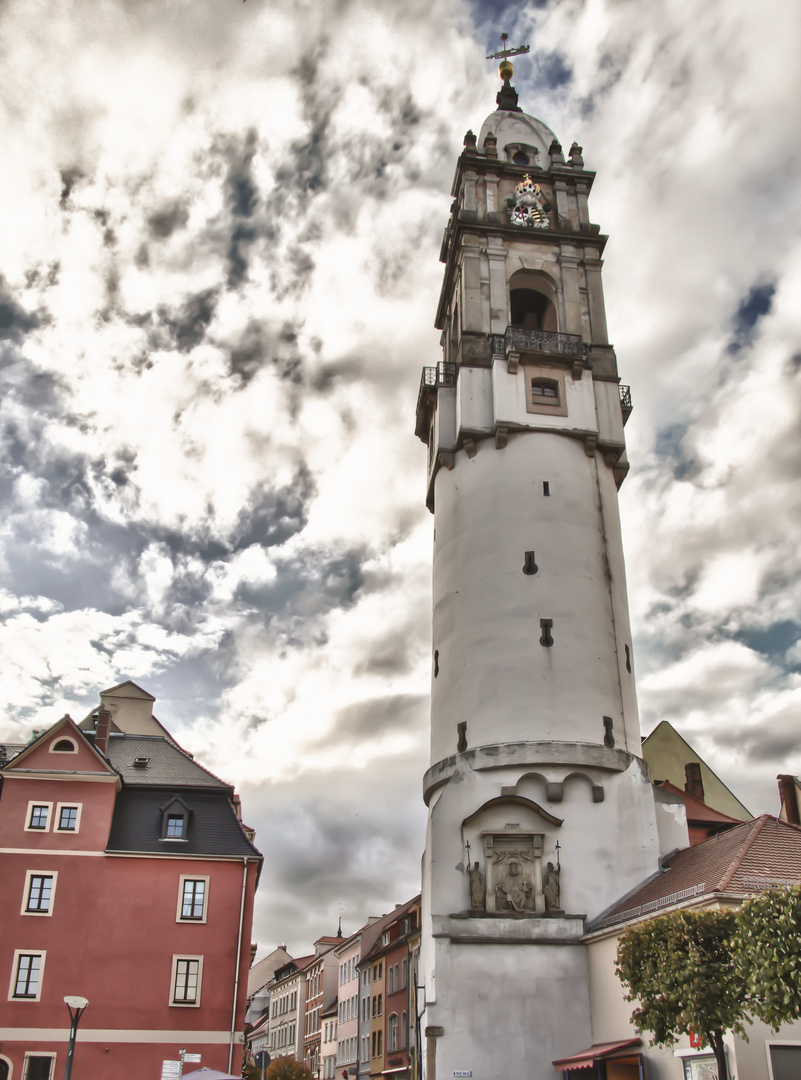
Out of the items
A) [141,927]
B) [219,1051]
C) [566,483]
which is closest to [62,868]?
[141,927]

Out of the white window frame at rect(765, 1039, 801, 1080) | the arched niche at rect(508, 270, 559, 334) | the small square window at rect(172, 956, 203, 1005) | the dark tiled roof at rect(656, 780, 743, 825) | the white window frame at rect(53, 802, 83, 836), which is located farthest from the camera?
the arched niche at rect(508, 270, 559, 334)

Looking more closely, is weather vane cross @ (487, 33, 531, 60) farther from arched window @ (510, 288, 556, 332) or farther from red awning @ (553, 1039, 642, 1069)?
red awning @ (553, 1039, 642, 1069)

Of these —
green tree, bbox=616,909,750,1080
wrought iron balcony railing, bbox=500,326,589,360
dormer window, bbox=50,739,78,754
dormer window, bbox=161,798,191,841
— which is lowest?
green tree, bbox=616,909,750,1080

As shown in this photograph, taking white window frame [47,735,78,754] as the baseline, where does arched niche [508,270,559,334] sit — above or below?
above

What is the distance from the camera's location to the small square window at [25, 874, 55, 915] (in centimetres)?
2973

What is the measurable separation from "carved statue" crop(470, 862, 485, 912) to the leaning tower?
0.18 ft

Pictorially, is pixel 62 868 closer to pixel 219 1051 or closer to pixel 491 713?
pixel 219 1051

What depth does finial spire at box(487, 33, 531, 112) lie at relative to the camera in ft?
142

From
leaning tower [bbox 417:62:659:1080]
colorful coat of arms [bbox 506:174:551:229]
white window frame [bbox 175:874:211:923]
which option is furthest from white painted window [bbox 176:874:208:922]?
colorful coat of arms [bbox 506:174:551:229]

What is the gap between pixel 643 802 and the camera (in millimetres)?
25844

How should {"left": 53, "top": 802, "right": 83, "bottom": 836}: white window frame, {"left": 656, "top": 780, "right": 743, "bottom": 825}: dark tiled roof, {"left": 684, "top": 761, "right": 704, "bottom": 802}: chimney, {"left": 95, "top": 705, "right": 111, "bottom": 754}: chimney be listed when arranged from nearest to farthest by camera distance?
{"left": 53, "top": 802, "right": 83, "bottom": 836}: white window frame, {"left": 656, "top": 780, "right": 743, "bottom": 825}: dark tiled roof, {"left": 95, "top": 705, "right": 111, "bottom": 754}: chimney, {"left": 684, "top": 761, "right": 704, "bottom": 802}: chimney

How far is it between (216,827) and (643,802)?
14368 millimetres

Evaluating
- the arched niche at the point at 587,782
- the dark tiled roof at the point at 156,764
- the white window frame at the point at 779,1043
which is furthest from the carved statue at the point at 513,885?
the dark tiled roof at the point at 156,764

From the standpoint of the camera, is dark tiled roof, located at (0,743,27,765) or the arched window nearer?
dark tiled roof, located at (0,743,27,765)
